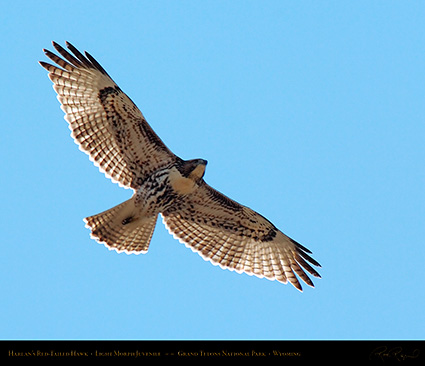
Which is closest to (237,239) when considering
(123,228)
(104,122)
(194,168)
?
(194,168)

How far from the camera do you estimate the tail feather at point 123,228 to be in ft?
41.5

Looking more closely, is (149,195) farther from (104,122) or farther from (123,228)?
(104,122)

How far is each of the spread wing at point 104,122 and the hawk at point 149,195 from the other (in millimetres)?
16

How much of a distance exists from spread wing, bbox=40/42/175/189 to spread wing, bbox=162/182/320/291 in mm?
1058

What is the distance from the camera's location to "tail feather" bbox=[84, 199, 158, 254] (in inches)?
498

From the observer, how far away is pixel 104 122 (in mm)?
12539
